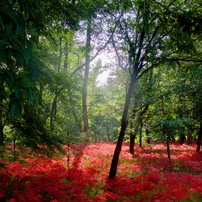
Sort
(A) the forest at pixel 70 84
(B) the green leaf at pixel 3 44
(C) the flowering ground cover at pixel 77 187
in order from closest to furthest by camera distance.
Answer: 1. (B) the green leaf at pixel 3 44
2. (A) the forest at pixel 70 84
3. (C) the flowering ground cover at pixel 77 187

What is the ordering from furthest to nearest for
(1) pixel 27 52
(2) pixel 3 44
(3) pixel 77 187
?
(3) pixel 77 187, (1) pixel 27 52, (2) pixel 3 44

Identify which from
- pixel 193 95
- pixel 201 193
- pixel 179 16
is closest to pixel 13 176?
pixel 201 193

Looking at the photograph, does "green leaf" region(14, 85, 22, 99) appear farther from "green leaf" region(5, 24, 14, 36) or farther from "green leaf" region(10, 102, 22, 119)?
"green leaf" region(5, 24, 14, 36)

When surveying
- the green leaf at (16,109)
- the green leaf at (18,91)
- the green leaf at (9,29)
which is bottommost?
the green leaf at (16,109)

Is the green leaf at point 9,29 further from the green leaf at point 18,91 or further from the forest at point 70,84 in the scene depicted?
the green leaf at point 18,91

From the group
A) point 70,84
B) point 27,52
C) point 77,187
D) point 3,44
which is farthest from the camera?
point 70,84

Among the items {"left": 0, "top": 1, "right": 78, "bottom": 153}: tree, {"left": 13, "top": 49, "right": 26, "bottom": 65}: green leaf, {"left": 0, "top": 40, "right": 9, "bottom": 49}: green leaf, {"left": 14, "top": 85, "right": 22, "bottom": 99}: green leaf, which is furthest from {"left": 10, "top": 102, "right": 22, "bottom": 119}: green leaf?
{"left": 0, "top": 40, "right": 9, "bottom": 49}: green leaf

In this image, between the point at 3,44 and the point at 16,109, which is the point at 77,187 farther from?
the point at 3,44

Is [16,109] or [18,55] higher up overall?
[18,55]

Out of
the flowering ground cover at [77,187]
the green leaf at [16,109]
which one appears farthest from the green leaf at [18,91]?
the flowering ground cover at [77,187]

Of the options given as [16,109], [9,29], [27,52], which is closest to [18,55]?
[27,52]

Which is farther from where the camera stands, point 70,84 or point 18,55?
point 70,84

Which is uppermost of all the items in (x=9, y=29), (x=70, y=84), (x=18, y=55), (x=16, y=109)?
(x=70, y=84)

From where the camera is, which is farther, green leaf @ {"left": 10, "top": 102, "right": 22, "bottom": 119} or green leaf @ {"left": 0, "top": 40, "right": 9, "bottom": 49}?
green leaf @ {"left": 10, "top": 102, "right": 22, "bottom": 119}
